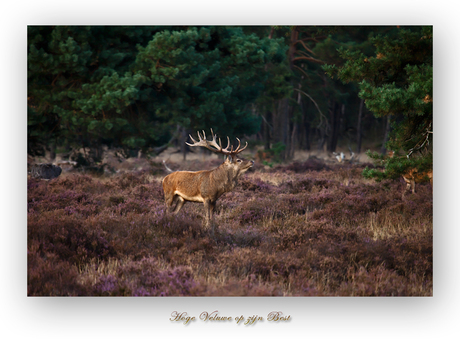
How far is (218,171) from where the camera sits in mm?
7879

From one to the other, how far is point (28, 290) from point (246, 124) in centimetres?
1081

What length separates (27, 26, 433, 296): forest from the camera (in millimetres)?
6168

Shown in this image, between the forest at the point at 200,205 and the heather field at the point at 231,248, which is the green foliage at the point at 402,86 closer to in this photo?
the forest at the point at 200,205

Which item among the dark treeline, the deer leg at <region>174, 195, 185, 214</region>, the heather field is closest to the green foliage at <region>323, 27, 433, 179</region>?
the dark treeline

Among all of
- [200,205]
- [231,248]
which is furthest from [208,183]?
[200,205]

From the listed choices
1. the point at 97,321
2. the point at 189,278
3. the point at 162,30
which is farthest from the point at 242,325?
the point at 162,30

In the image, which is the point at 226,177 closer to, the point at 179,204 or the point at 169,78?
the point at 179,204

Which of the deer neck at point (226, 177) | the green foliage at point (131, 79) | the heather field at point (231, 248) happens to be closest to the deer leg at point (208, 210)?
the heather field at point (231, 248)

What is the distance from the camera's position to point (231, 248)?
6910 mm

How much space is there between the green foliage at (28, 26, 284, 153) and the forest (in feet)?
0.15

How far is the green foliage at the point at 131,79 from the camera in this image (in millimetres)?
10555

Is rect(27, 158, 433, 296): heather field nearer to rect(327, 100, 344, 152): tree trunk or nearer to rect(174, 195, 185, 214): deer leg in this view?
rect(174, 195, 185, 214): deer leg

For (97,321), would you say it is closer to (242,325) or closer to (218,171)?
(242,325)

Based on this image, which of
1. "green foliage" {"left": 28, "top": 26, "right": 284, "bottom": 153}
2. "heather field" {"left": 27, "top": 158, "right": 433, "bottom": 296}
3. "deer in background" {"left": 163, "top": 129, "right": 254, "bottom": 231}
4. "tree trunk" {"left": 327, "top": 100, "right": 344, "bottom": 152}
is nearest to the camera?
"heather field" {"left": 27, "top": 158, "right": 433, "bottom": 296}
